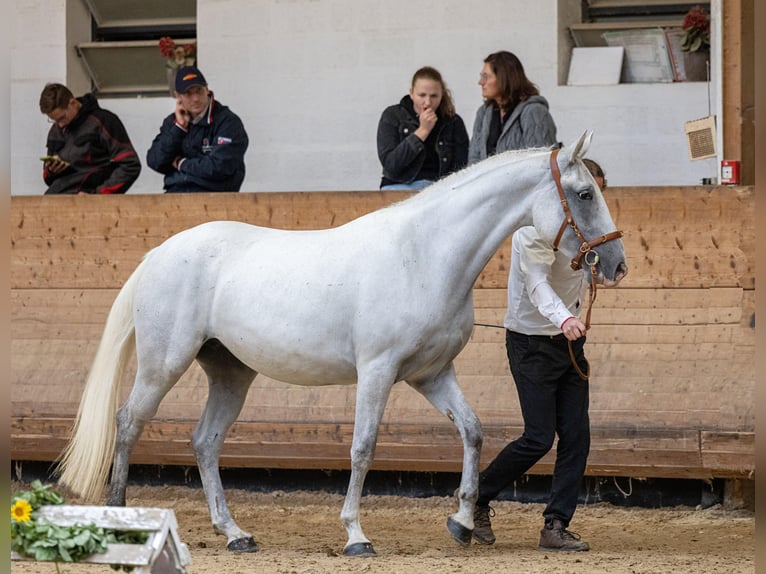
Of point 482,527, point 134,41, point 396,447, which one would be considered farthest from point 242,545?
point 134,41

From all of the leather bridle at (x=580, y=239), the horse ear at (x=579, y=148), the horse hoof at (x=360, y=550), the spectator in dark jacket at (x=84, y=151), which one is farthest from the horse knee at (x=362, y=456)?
the spectator in dark jacket at (x=84, y=151)

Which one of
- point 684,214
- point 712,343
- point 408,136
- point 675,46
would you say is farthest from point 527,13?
point 712,343

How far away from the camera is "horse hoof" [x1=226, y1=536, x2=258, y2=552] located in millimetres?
5199

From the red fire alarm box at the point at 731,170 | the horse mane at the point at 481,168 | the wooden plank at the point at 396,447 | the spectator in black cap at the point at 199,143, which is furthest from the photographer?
the spectator in black cap at the point at 199,143

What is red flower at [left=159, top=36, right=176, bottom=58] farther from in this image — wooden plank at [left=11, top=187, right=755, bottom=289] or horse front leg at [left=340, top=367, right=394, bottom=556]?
horse front leg at [left=340, top=367, right=394, bottom=556]

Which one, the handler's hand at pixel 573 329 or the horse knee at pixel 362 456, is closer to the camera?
the handler's hand at pixel 573 329

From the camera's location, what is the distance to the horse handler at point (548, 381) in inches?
194

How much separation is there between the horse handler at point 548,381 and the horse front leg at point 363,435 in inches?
22.5

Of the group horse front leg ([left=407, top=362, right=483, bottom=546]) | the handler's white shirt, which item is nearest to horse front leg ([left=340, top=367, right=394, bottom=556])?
horse front leg ([left=407, top=362, right=483, bottom=546])

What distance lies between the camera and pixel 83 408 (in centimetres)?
557

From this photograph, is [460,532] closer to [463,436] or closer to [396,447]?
[463,436]

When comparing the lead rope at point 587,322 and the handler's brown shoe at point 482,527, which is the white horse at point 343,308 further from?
the handler's brown shoe at point 482,527

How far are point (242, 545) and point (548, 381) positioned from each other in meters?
1.49

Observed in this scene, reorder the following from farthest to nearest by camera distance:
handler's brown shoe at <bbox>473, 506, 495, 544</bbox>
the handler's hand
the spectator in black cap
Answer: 1. the spectator in black cap
2. handler's brown shoe at <bbox>473, 506, 495, 544</bbox>
3. the handler's hand
